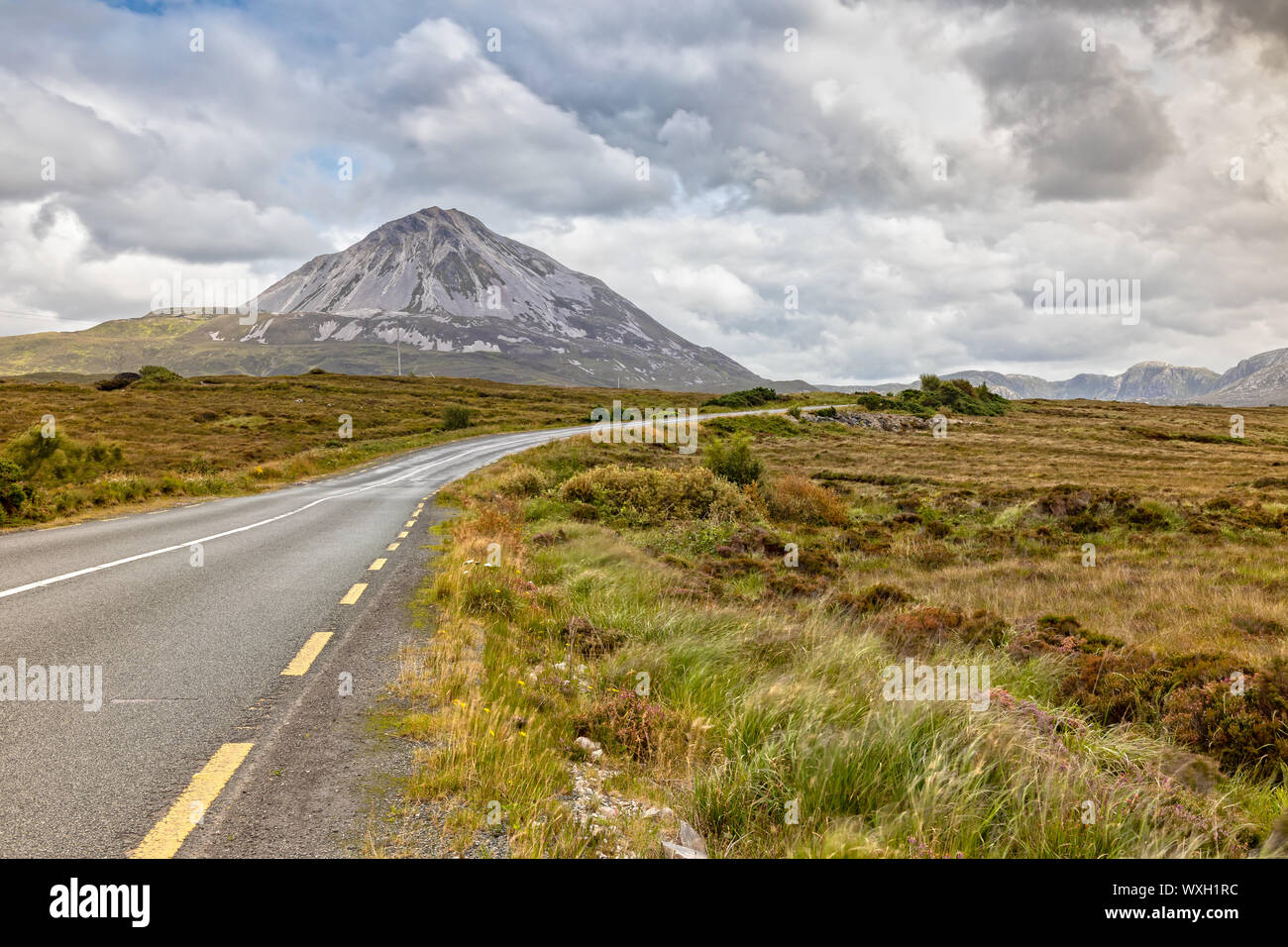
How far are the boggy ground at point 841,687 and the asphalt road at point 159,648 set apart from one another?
3.70ft

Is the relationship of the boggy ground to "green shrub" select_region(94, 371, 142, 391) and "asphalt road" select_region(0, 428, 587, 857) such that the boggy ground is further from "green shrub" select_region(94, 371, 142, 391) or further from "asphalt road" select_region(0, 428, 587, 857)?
"green shrub" select_region(94, 371, 142, 391)

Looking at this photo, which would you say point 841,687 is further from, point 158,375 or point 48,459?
point 158,375

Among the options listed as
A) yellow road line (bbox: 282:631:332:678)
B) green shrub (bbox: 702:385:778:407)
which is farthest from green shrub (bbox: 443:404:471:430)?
yellow road line (bbox: 282:631:332:678)

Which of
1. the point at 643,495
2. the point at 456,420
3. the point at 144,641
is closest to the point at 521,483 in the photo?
the point at 643,495

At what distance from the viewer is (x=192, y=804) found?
11.2 ft

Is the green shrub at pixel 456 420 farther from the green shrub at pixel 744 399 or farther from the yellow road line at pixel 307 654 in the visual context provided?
the yellow road line at pixel 307 654

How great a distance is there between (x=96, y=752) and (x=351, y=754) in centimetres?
156

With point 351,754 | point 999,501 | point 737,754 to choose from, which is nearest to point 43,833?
point 351,754

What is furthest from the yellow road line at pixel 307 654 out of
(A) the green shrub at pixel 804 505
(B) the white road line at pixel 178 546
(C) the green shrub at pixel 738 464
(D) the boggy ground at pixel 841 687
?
(C) the green shrub at pixel 738 464

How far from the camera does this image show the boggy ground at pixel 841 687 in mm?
3475

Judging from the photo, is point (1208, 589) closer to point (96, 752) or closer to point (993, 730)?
point (993, 730)

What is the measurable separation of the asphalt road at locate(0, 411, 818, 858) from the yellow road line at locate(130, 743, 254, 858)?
1cm

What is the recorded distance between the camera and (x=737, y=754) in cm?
382

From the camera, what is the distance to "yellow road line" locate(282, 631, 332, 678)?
18.6ft
